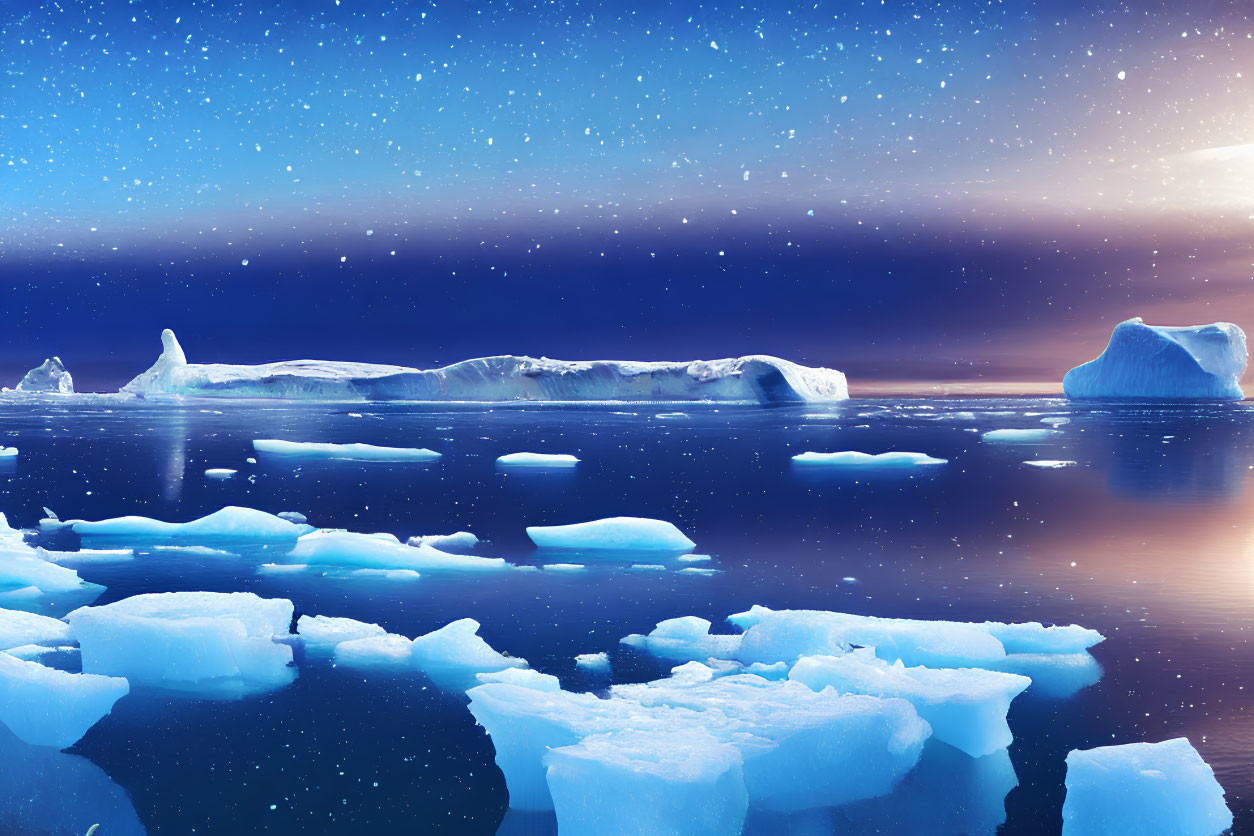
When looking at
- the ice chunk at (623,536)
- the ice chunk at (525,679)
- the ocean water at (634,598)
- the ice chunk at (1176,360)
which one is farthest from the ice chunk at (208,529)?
the ice chunk at (1176,360)

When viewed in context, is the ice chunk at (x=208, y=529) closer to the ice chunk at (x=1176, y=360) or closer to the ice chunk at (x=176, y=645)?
the ice chunk at (x=176, y=645)

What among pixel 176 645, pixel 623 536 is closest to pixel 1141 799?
pixel 176 645

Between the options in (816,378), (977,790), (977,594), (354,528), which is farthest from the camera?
(816,378)

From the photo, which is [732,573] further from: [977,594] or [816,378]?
[816,378]

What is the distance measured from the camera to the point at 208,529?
30.8 feet

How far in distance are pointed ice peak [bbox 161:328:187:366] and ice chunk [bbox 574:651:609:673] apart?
59736 mm

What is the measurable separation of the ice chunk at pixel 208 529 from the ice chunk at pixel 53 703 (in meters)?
5.12

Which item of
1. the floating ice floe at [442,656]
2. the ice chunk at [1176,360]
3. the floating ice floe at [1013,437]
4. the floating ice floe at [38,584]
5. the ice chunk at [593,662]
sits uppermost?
the ice chunk at [1176,360]

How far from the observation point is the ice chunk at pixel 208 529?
368 inches

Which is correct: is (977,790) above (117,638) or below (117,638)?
below

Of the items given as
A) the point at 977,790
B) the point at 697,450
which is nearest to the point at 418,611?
the point at 977,790

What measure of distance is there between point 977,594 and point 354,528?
6.21 meters

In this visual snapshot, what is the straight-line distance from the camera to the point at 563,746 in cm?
347

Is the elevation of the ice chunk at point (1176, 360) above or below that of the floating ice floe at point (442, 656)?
above
